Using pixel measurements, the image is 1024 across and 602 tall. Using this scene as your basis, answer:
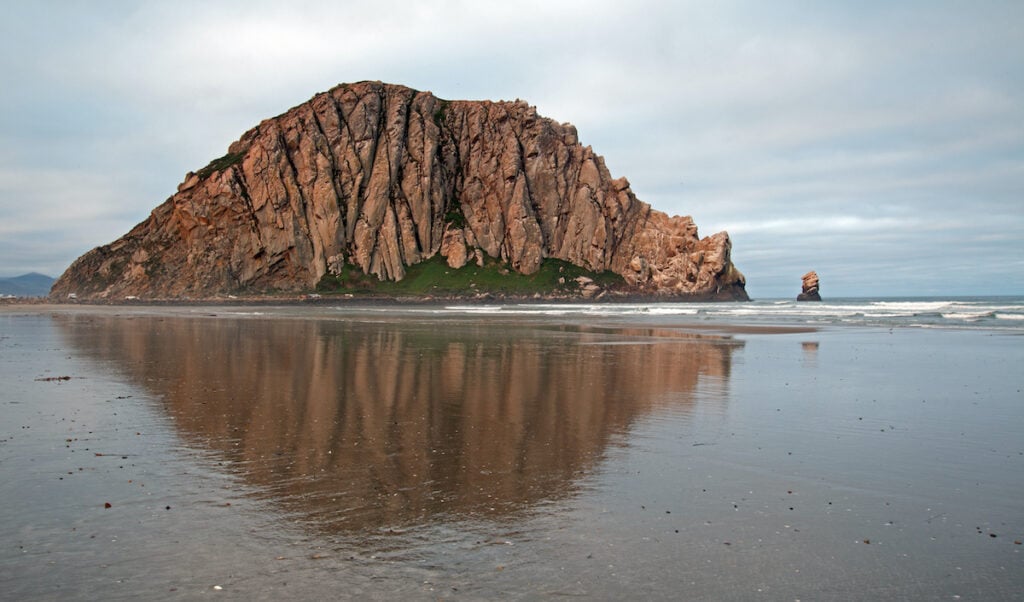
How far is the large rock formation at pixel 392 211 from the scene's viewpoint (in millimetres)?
141250

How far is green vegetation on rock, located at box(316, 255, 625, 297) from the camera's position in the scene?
146 metres

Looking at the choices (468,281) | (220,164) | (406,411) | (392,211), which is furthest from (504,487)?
(220,164)

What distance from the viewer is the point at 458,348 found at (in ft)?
95.8

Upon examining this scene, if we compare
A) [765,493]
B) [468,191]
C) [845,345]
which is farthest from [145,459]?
[468,191]

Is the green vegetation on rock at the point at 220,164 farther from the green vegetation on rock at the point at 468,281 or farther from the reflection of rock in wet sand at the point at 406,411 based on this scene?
the reflection of rock in wet sand at the point at 406,411

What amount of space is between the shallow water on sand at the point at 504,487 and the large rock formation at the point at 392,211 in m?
132

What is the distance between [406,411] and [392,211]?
475 ft

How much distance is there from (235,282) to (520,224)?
217 feet

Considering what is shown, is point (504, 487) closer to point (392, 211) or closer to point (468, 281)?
point (468, 281)

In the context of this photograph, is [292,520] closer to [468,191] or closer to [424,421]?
[424,421]

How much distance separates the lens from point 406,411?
13.9 metres

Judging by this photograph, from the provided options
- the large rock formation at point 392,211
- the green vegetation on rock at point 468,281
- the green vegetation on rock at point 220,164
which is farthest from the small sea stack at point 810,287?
the green vegetation on rock at point 220,164

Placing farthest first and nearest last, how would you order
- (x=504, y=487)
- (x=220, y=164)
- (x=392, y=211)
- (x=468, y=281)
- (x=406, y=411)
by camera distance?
(x=392, y=211), (x=468, y=281), (x=220, y=164), (x=406, y=411), (x=504, y=487)

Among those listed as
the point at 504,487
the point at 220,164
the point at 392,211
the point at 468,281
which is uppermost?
the point at 220,164
